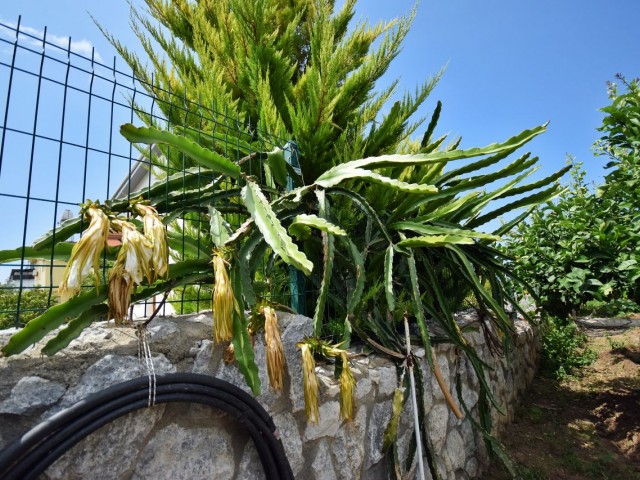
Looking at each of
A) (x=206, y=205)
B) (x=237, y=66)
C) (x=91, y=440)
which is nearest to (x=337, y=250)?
(x=206, y=205)

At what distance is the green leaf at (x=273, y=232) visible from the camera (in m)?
1.17

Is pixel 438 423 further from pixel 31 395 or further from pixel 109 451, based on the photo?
pixel 31 395

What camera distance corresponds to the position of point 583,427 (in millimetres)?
3000

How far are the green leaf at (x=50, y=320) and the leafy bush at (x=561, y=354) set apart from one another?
168 inches

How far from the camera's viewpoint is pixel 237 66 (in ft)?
9.05

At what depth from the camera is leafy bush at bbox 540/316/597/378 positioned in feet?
13.8

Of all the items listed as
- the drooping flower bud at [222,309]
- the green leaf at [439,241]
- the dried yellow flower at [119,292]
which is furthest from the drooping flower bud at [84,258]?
the green leaf at [439,241]

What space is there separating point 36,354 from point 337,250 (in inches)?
50.7

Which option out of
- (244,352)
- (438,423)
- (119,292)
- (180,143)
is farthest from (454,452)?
(180,143)

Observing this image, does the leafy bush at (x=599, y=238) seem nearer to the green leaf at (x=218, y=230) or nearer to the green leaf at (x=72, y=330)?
the green leaf at (x=218, y=230)

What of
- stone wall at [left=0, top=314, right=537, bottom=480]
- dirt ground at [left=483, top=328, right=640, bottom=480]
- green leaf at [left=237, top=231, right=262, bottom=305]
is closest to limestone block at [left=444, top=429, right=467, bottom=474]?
dirt ground at [left=483, top=328, right=640, bottom=480]

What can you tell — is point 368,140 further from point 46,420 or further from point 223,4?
point 46,420

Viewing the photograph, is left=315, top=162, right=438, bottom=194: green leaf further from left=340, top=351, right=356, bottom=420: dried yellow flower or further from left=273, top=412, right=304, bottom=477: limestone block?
left=273, top=412, right=304, bottom=477: limestone block

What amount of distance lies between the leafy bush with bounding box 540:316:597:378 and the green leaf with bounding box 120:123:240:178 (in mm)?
3869
